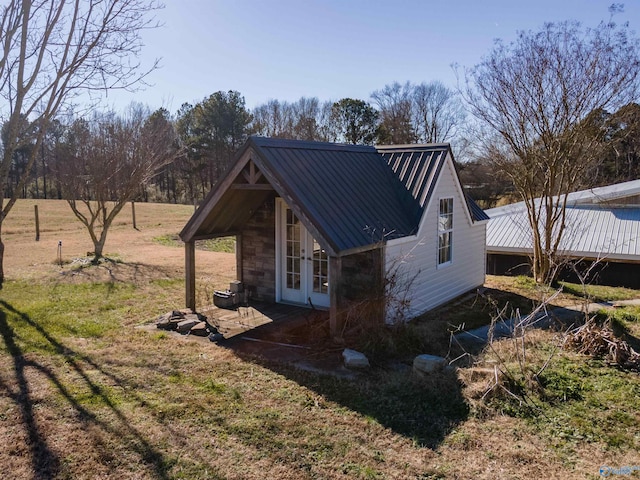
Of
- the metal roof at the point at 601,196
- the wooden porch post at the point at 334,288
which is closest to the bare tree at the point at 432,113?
the metal roof at the point at 601,196

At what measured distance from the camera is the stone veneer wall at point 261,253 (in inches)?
405

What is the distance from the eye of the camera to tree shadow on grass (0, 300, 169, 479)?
4488 millimetres

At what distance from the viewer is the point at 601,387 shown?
237 inches

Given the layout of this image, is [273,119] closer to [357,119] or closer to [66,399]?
[357,119]

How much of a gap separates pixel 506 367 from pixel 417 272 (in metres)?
3.42

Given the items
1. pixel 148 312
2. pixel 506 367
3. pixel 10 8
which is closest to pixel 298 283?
pixel 148 312

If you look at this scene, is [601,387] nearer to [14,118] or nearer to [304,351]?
[304,351]

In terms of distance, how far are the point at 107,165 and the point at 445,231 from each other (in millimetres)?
12574

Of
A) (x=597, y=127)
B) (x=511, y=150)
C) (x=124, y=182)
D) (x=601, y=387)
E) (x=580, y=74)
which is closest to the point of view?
(x=601, y=387)

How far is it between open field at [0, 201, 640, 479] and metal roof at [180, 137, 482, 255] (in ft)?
7.27

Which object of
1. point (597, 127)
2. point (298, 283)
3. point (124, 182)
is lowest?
point (298, 283)

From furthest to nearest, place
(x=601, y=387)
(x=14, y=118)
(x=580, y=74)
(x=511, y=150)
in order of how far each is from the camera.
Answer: (x=511, y=150)
(x=580, y=74)
(x=14, y=118)
(x=601, y=387)

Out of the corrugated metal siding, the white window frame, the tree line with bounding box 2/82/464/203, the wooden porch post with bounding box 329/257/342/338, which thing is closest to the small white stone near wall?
the wooden porch post with bounding box 329/257/342/338

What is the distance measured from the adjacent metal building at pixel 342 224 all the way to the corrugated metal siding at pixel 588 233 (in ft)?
14.6
